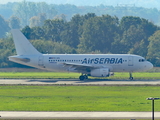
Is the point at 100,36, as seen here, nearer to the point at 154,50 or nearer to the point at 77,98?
the point at 154,50

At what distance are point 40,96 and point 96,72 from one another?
79.3 feet

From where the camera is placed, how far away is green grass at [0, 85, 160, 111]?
132 ft

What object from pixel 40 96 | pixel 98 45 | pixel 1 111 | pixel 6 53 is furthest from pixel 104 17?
pixel 1 111

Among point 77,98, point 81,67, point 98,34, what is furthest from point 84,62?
point 98,34

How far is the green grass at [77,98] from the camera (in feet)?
132

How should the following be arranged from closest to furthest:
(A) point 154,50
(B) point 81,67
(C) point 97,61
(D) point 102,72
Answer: (D) point 102,72, (B) point 81,67, (C) point 97,61, (A) point 154,50

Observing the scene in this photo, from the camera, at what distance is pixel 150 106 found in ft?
132

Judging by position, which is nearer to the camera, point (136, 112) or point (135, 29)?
point (136, 112)

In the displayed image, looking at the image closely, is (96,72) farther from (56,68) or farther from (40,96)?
(40,96)

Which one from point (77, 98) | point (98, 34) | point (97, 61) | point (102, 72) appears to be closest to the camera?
point (77, 98)

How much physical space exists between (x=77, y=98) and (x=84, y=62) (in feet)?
90.3

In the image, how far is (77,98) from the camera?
155ft

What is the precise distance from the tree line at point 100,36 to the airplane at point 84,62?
49182mm

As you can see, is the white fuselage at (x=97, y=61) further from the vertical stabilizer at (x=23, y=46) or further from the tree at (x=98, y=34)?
the tree at (x=98, y=34)
